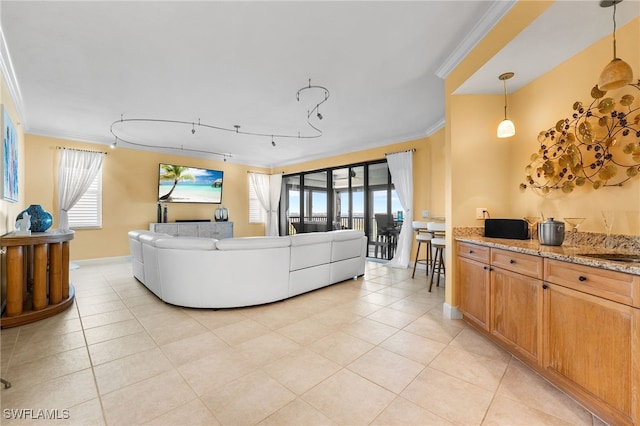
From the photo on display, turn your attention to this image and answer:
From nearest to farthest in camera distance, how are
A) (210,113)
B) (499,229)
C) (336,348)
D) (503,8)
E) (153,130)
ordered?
1. (503,8)
2. (336,348)
3. (499,229)
4. (210,113)
5. (153,130)

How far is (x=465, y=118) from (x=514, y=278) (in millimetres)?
1780

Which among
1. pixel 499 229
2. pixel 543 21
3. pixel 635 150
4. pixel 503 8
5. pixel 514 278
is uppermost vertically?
pixel 503 8

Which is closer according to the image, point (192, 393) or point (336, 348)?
point (192, 393)

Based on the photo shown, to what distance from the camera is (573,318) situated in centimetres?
169

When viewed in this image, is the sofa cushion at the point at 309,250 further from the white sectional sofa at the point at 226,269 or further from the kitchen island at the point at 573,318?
the kitchen island at the point at 573,318

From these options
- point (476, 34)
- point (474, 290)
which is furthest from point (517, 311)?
point (476, 34)

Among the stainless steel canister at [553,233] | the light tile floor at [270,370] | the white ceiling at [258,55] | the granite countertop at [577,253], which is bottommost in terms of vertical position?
the light tile floor at [270,370]

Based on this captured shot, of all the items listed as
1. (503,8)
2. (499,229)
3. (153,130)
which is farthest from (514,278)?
(153,130)

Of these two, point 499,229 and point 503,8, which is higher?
point 503,8

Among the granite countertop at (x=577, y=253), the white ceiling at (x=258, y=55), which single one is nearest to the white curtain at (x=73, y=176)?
the white ceiling at (x=258, y=55)

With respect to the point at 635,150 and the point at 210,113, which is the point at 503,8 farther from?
the point at 210,113

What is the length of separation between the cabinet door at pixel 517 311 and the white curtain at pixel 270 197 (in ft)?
22.7

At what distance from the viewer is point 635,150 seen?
186 centimetres

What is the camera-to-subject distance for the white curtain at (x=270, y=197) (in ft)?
28.4
